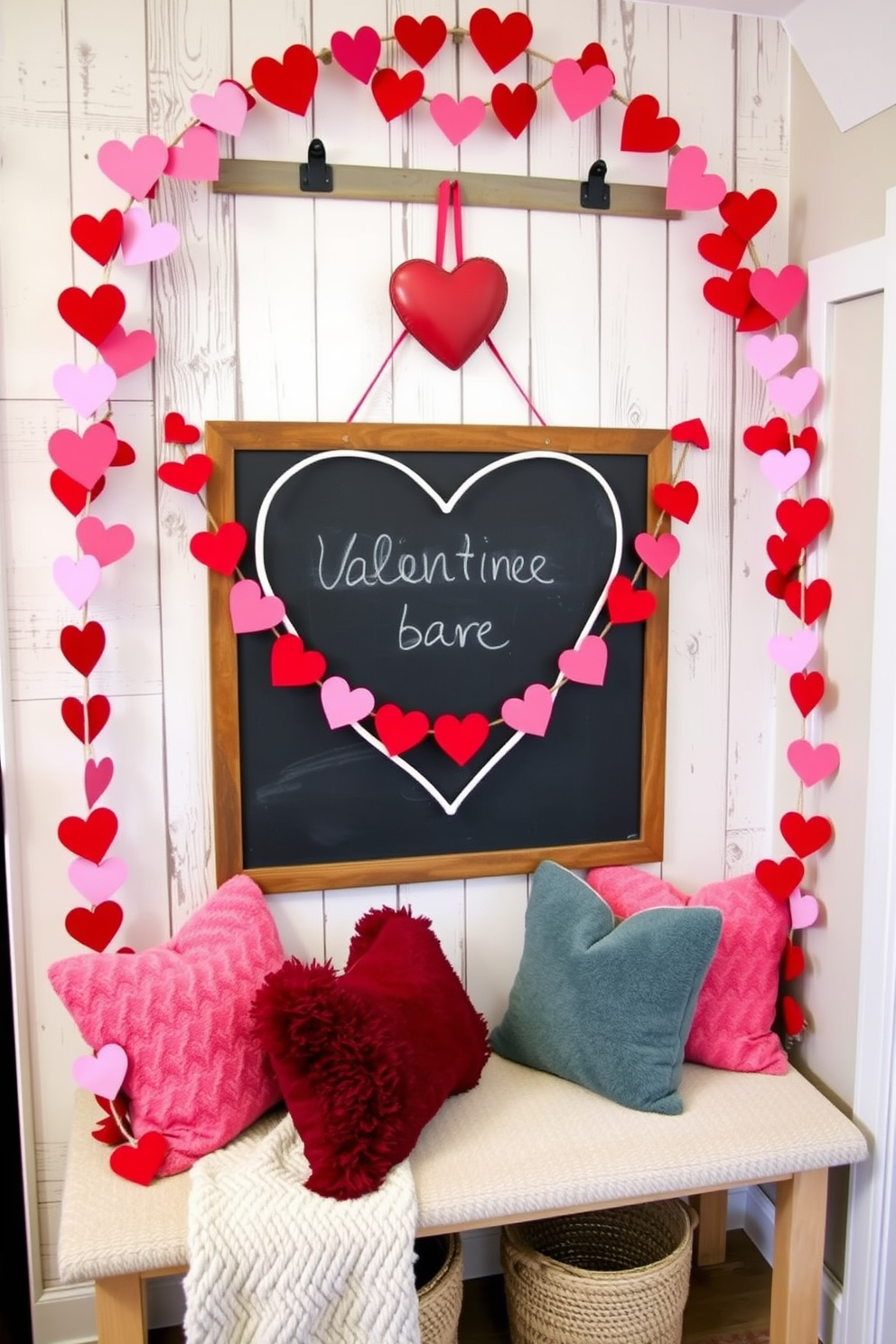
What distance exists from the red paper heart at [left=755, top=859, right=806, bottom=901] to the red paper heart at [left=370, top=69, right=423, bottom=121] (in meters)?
1.39

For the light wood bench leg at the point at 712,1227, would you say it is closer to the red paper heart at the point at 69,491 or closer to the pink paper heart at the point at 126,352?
the red paper heart at the point at 69,491

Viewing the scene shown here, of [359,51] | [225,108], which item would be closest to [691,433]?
[359,51]

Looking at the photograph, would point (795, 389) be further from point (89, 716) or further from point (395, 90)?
point (89, 716)

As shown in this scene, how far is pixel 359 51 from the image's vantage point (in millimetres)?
1801

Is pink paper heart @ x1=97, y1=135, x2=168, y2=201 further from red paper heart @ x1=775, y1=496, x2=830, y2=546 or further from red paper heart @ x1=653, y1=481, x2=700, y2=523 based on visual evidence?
red paper heart @ x1=775, y1=496, x2=830, y2=546

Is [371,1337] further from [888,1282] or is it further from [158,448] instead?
[158,448]

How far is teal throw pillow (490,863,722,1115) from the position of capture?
1.84m

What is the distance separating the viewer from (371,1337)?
1567 mm

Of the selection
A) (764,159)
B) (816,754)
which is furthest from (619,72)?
(816,754)

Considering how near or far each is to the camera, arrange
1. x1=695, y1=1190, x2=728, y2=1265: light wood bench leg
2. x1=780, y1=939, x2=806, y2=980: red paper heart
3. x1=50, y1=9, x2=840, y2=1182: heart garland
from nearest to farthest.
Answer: x1=50, y1=9, x2=840, y2=1182: heart garland → x1=780, y1=939, x2=806, y2=980: red paper heart → x1=695, y1=1190, x2=728, y2=1265: light wood bench leg

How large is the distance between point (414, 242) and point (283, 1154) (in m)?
1.44

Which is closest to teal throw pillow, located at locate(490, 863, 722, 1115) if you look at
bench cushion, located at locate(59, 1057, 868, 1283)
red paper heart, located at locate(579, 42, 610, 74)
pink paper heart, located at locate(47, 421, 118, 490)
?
bench cushion, located at locate(59, 1057, 868, 1283)

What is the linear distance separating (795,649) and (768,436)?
375 mm

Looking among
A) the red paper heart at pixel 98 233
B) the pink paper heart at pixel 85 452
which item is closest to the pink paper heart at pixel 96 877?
the pink paper heart at pixel 85 452
